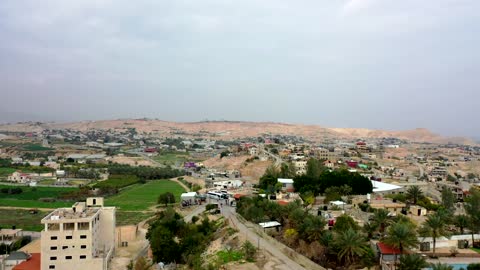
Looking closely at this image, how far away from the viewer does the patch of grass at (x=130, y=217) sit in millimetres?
48591

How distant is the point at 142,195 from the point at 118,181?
39.9 feet

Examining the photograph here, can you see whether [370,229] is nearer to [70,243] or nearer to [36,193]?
[70,243]

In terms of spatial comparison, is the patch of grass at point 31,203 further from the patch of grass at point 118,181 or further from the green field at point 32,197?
the patch of grass at point 118,181

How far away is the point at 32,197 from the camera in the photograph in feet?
214

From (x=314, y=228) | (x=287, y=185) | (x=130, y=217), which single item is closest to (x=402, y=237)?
(x=314, y=228)

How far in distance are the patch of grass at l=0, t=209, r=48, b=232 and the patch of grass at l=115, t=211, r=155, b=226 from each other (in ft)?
27.7

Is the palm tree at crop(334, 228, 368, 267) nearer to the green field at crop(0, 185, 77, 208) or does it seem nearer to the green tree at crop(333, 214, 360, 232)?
the green tree at crop(333, 214, 360, 232)

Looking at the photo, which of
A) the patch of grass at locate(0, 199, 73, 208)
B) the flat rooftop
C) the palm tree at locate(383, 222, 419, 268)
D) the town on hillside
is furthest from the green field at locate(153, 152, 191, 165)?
the palm tree at locate(383, 222, 419, 268)

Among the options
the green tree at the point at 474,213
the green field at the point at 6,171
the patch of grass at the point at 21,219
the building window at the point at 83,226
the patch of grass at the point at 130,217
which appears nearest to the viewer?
the green tree at the point at 474,213

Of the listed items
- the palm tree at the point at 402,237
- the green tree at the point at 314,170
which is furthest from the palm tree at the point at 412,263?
the green tree at the point at 314,170

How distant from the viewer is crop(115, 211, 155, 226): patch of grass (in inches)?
1913

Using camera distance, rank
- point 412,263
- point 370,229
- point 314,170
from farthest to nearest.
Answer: point 314,170, point 370,229, point 412,263

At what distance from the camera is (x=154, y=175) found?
283ft

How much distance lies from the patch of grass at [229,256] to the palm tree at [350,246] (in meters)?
6.93
